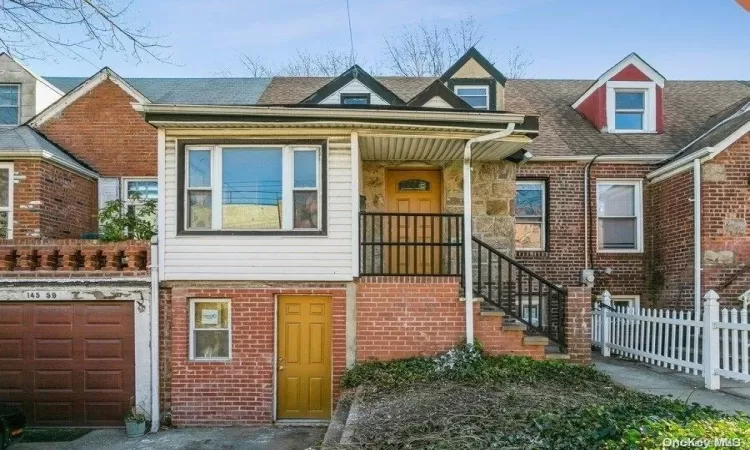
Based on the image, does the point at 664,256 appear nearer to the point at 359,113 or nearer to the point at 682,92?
the point at 682,92

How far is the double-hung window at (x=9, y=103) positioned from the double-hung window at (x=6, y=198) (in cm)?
258

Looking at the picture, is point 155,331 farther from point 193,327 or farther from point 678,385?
point 678,385

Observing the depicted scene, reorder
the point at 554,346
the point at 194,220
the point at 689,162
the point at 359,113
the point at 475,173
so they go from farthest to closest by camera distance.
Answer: the point at 689,162 < the point at 475,173 < the point at 554,346 < the point at 194,220 < the point at 359,113

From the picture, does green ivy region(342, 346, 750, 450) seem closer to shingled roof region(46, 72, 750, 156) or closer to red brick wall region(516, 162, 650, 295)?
red brick wall region(516, 162, 650, 295)

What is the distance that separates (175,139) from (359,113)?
2.87m

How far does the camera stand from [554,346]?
1009cm

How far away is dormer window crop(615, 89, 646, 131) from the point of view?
48.2ft

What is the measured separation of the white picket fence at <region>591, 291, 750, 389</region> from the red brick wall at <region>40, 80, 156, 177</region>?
10.2 meters

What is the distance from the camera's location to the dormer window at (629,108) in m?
14.7

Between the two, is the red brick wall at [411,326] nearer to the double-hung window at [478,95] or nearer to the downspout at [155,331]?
the downspout at [155,331]

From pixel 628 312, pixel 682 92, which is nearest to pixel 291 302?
pixel 628 312

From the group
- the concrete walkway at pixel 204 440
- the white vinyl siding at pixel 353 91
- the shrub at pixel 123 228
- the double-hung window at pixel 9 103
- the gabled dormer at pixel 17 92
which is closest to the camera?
the concrete walkway at pixel 204 440

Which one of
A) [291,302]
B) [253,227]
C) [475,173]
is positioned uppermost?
[475,173]

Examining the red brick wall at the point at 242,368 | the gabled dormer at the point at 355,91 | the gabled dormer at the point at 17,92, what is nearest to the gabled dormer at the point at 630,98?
the gabled dormer at the point at 355,91
